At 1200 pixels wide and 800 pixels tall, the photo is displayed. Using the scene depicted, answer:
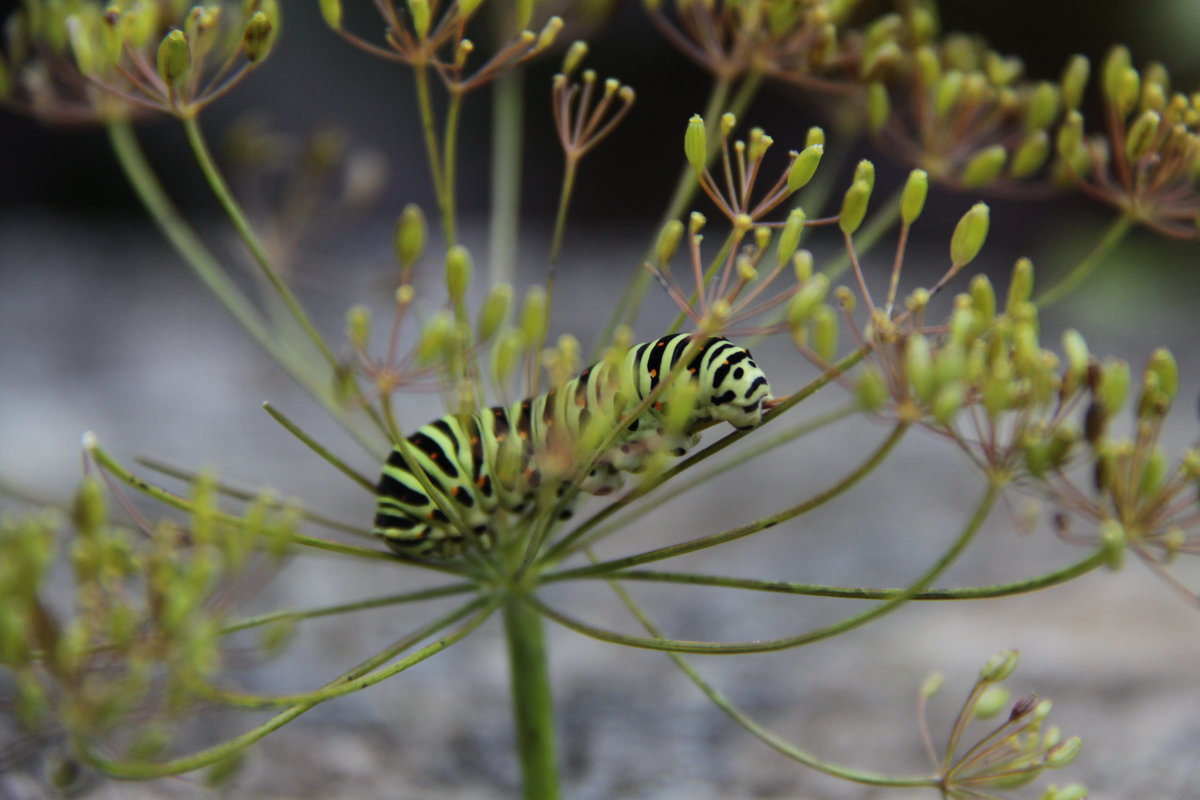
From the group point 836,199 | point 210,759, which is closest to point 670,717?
point 210,759

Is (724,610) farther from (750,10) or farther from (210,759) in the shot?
(210,759)

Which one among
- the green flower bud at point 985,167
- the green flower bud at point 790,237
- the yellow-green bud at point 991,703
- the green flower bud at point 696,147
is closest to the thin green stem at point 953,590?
the yellow-green bud at point 991,703

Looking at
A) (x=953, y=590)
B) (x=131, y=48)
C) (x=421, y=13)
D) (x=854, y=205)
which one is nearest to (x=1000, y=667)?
(x=953, y=590)

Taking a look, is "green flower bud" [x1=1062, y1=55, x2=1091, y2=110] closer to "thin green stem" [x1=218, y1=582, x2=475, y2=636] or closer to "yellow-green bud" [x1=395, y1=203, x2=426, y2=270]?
"yellow-green bud" [x1=395, y1=203, x2=426, y2=270]

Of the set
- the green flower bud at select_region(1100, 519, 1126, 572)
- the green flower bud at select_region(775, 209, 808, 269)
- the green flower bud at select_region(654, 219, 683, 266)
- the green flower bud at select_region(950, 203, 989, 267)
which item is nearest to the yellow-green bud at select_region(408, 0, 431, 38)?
the green flower bud at select_region(654, 219, 683, 266)

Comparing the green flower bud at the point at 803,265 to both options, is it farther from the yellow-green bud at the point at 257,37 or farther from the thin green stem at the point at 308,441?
the yellow-green bud at the point at 257,37
